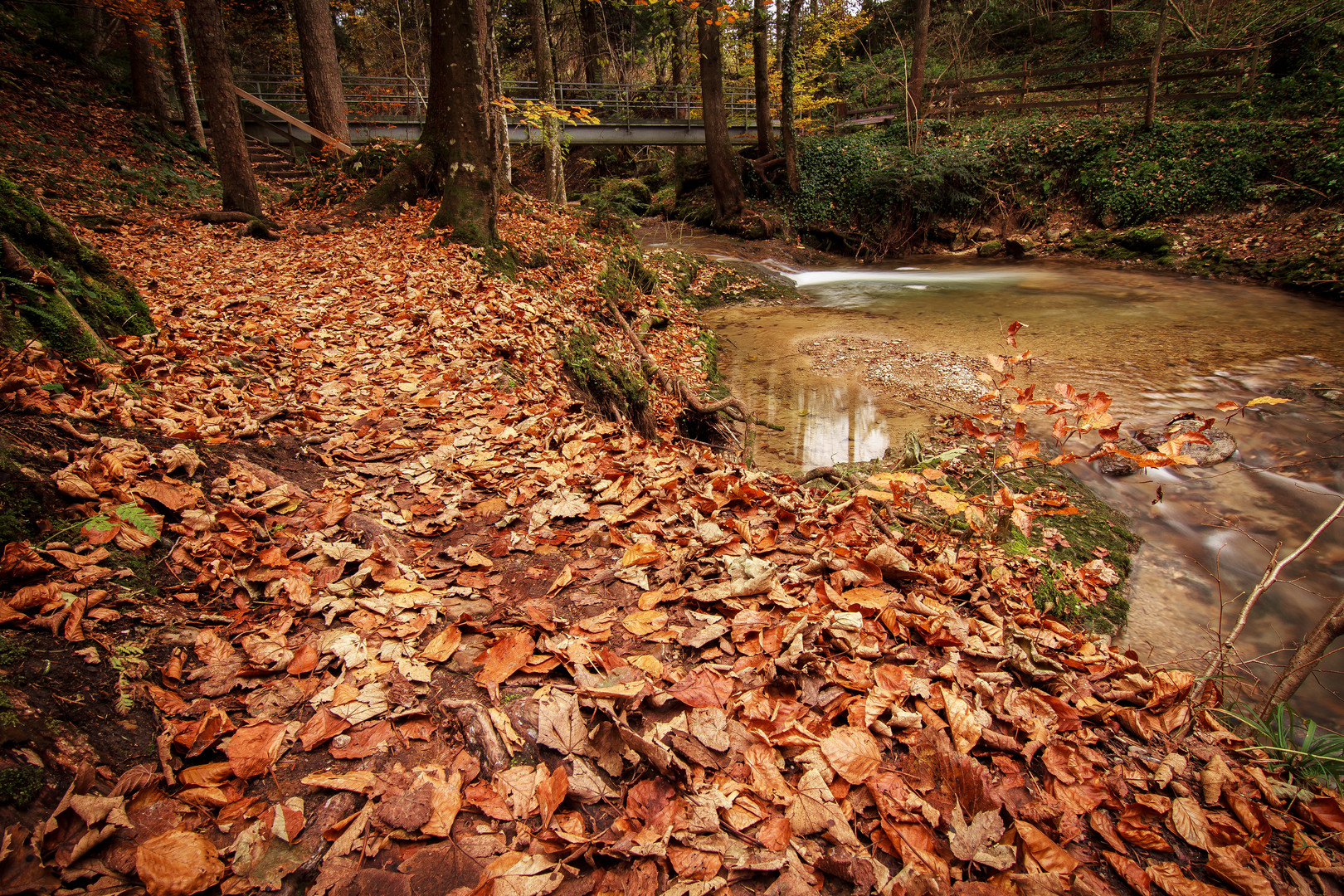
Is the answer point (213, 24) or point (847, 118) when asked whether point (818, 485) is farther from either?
point (847, 118)

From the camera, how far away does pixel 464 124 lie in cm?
725

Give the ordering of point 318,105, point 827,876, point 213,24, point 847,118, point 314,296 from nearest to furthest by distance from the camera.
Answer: point 827,876 → point 314,296 → point 213,24 → point 318,105 → point 847,118

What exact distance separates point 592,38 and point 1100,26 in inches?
810

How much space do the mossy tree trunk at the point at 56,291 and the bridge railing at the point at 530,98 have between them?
795 inches

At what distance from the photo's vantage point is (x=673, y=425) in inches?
250

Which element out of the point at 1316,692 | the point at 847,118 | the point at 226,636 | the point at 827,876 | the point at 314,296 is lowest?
the point at 1316,692

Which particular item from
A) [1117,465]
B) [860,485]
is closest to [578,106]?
[1117,465]

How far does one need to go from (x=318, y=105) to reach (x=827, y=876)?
16.0 meters

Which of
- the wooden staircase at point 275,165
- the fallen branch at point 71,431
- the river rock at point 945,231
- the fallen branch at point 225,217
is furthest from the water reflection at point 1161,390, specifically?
the wooden staircase at point 275,165

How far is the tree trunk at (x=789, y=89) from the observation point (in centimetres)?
1630

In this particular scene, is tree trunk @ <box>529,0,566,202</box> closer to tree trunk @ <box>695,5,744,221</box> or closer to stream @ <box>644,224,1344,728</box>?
tree trunk @ <box>695,5,744,221</box>

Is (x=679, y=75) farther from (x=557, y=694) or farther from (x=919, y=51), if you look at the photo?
(x=557, y=694)

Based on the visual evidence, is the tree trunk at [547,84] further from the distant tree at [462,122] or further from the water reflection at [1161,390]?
the distant tree at [462,122]

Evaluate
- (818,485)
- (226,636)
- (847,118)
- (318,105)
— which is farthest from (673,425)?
(847,118)
